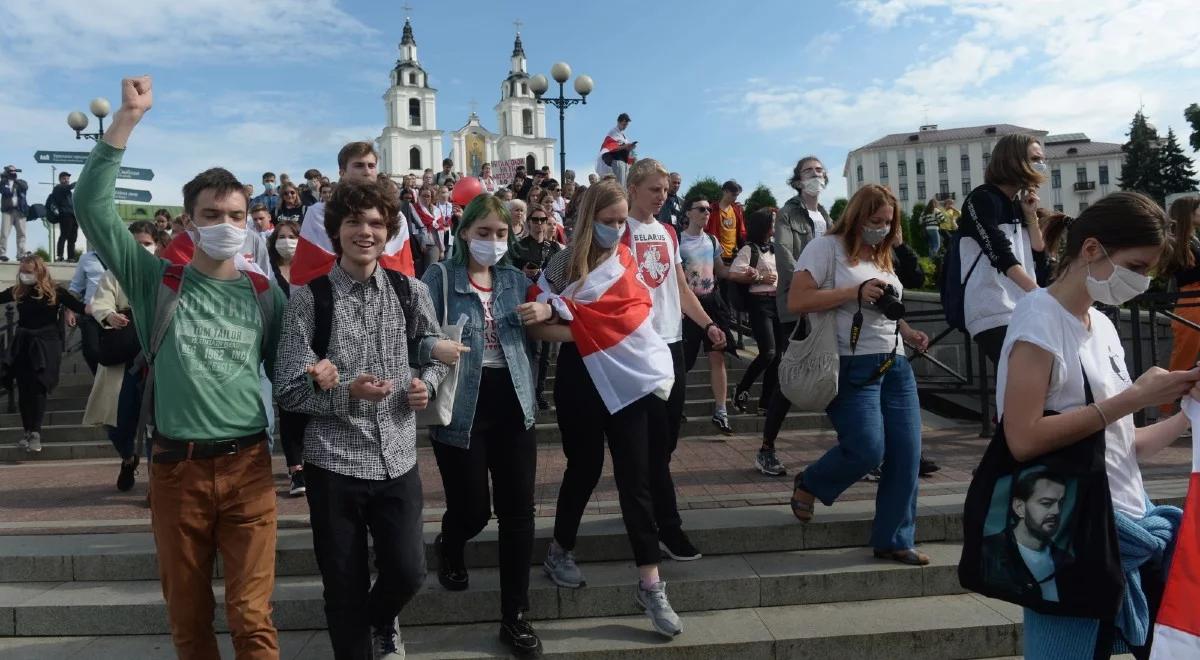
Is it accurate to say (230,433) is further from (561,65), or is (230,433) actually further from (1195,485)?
(561,65)

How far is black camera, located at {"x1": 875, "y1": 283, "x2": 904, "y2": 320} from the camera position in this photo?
169 inches

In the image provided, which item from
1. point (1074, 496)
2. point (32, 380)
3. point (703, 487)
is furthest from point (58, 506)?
point (1074, 496)

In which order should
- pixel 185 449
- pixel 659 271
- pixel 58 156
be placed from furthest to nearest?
pixel 58 156
pixel 659 271
pixel 185 449

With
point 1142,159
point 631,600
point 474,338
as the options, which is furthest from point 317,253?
point 1142,159

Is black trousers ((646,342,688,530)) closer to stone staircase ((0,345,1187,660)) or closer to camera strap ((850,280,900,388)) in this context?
stone staircase ((0,345,1187,660))

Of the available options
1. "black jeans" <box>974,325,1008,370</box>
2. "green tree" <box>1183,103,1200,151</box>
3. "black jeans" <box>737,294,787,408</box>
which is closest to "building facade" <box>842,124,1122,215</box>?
"green tree" <box>1183,103,1200,151</box>

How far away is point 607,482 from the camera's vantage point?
20.4 ft

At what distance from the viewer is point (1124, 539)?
2385mm

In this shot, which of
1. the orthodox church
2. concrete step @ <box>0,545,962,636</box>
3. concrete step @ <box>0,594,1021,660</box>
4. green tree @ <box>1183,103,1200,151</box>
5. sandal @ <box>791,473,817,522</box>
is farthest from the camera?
the orthodox church

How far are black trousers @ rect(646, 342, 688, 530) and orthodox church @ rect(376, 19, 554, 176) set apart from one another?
4087 inches

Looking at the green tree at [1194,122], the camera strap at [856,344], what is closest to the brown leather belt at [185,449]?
the camera strap at [856,344]

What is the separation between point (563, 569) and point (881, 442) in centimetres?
170

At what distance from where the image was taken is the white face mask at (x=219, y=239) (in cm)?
314

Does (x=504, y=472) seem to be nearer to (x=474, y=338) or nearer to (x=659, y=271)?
(x=474, y=338)
